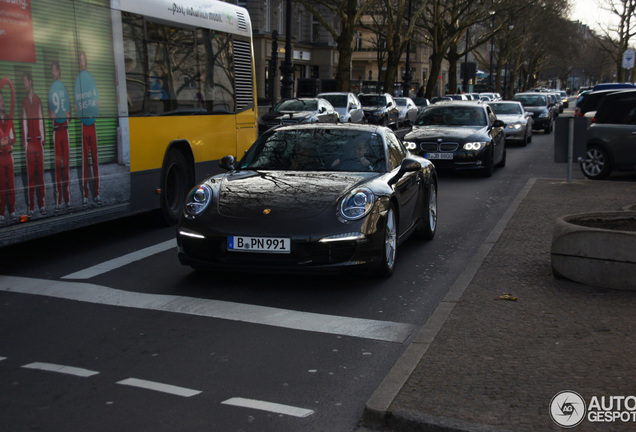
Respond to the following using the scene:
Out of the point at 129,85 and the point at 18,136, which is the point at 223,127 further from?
the point at 18,136

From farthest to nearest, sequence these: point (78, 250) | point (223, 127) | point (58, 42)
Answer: point (223, 127) → point (78, 250) → point (58, 42)

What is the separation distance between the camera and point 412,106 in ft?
136

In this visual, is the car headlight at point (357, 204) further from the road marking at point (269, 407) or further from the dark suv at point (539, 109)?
the dark suv at point (539, 109)

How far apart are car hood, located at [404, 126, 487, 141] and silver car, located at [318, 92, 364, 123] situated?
13.2 metres

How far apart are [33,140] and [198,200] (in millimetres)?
1713

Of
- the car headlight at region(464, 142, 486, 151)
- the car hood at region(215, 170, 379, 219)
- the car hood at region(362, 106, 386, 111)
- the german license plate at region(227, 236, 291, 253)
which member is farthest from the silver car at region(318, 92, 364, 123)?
the german license plate at region(227, 236, 291, 253)

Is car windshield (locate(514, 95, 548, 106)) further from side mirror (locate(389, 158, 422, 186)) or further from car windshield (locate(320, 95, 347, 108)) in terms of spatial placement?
side mirror (locate(389, 158, 422, 186))

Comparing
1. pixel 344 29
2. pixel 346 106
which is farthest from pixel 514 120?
pixel 344 29

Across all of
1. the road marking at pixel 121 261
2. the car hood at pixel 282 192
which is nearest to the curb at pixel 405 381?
the car hood at pixel 282 192

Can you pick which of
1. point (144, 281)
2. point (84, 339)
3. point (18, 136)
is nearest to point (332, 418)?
point (84, 339)

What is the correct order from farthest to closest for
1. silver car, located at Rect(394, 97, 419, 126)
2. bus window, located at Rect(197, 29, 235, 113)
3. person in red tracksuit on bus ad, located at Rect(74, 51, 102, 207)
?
silver car, located at Rect(394, 97, 419, 126), bus window, located at Rect(197, 29, 235, 113), person in red tracksuit on bus ad, located at Rect(74, 51, 102, 207)

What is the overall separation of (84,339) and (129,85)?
4326 millimetres

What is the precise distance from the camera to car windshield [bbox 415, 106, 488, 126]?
17.2 metres

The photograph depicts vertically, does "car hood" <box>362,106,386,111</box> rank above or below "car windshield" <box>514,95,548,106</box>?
below
